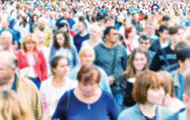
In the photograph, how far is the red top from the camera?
487 cm

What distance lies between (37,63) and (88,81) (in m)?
2.24

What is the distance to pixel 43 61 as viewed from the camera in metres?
5.04

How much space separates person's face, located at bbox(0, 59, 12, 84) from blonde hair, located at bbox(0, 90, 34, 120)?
572mm

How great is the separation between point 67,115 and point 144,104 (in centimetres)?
76

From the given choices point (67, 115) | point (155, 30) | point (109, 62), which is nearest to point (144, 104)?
point (67, 115)

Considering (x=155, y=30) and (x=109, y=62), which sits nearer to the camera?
(x=109, y=62)

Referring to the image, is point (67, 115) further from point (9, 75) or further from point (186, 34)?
point (186, 34)

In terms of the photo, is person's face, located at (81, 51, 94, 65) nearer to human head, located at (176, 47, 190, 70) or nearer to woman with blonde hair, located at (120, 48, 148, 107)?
woman with blonde hair, located at (120, 48, 148, 107)

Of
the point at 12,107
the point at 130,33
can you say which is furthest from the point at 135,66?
the point at 12,107

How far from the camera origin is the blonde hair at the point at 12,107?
189 centimetres

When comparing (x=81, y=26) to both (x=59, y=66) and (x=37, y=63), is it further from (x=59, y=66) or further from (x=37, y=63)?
(x=59, y=66)

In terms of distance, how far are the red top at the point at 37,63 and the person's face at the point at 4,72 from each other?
2.01 meters

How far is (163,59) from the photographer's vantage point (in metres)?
4.78

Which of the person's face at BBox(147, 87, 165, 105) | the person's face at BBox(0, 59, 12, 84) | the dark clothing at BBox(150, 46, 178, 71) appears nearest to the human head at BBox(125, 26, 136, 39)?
the dark clothing at BBox(150, 46, 178, 71)
